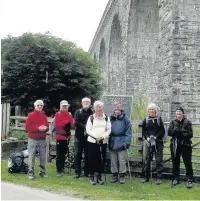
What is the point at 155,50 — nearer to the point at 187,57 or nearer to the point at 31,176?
the point at 187,57

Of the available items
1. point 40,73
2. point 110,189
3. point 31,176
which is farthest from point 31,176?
point 40,73

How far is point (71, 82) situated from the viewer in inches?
560

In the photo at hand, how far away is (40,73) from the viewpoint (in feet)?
45.8

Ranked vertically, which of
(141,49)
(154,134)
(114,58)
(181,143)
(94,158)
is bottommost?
(94,158)

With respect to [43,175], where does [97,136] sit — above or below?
above

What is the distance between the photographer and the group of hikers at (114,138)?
7.26m

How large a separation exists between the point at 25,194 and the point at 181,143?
9.43ft

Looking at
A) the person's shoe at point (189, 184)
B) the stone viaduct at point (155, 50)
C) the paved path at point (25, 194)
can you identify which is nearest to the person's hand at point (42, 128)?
the paved path at point (25, 194)

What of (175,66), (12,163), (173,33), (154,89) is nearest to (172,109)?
(175,66)

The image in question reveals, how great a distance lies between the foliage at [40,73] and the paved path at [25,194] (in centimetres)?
725

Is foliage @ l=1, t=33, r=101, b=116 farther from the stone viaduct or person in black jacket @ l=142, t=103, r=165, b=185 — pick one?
person in black jacket @ l=142, t=103, r=165, b=185

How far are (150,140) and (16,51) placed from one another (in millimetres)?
8096

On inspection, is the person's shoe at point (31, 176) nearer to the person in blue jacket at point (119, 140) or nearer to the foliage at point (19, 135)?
the person in blue jacket at point (119, 140)

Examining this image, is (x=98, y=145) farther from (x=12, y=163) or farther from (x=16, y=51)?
(x=16, y=51)
